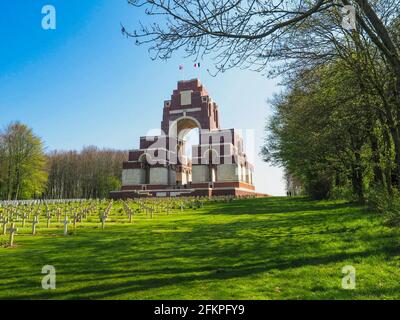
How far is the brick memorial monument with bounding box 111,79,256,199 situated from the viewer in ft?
168

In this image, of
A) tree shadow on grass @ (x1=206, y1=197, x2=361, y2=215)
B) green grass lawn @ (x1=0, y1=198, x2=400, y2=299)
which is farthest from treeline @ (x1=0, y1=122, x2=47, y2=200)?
green grass lawn @ (x1=0, y1=198, x2=400, y2=299)

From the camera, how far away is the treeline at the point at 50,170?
139ft

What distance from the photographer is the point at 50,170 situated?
59.9 metres

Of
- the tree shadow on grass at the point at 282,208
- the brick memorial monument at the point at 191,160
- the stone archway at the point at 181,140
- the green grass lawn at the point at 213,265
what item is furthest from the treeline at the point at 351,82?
the stone archway at the point at 181,140

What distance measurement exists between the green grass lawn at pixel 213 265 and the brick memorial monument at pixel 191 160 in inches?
1543

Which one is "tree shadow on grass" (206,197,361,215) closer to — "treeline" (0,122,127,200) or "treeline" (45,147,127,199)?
"treeline" (0,122,127,200)

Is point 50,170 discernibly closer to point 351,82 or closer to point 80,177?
point 80,177

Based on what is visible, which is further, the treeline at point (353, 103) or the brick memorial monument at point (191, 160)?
the brick memorial monument at point (191, 160)

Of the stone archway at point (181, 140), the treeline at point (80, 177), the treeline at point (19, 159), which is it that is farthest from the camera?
the treeline at point (80, 177)

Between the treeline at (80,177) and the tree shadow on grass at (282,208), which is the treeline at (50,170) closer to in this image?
the treeline at (80,177)

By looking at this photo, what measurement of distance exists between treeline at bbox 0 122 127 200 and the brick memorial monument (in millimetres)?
9936

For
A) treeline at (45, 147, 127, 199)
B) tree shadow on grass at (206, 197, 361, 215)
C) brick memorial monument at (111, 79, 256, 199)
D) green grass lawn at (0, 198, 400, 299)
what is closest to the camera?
green grass lawn at (0, 198, 400, 299)

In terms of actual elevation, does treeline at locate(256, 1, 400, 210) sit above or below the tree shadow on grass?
above
